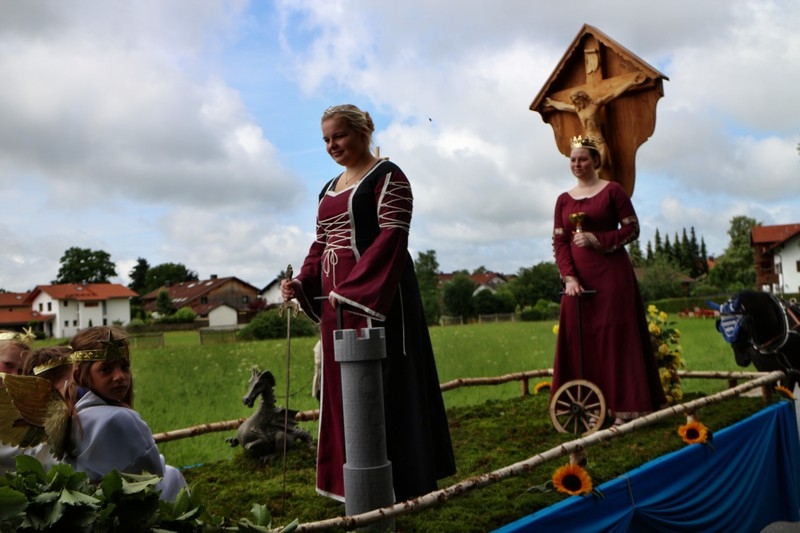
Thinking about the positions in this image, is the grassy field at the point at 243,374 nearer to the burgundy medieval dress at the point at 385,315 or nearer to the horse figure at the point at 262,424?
the horse figure at the point at 262,424

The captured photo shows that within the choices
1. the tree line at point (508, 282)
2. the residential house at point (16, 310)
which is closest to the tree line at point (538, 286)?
the tree line at point (508, 282)

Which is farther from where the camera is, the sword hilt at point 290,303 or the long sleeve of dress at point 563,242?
the long sleeve of dress at point 563,242

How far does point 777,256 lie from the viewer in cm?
5378

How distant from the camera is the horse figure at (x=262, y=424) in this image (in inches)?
169

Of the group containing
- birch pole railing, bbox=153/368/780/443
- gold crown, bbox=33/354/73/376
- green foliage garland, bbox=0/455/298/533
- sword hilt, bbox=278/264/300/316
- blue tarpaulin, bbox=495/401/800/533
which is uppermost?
sword hilt, bbox=278/264/300/316

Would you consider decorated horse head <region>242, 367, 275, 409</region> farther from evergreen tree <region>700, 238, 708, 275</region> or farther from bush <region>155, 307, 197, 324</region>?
evergreen tree <region>700, 238, 708, 275</region>

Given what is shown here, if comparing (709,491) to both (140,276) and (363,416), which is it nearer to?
(363,416)

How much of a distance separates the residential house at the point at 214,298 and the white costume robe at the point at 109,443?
46.0 metres

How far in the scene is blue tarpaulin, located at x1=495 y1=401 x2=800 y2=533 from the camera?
3.25 metres

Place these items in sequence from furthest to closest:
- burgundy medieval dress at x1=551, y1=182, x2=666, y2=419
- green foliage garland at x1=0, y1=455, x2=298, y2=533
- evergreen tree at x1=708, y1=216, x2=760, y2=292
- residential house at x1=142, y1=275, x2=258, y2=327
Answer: evergreen tree at x1=708, y1=216, x2=760, y2=292, residential house at x1=142, y1=275, x2=258, y2=327, burgundy medieval dress at x1=551, y1=182, x2=666, y2=419, green foliage garland at x1=0, y1=455, x2=298, y2=533

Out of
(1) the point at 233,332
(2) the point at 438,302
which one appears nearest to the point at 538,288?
(2) the point at 438,302

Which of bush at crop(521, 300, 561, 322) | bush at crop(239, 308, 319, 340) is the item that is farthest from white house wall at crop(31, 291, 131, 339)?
bush at crop(521, 300, 561, 322)

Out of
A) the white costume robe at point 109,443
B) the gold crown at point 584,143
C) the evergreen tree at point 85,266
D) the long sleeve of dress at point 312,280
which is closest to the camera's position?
the white costume robe at point 109,443

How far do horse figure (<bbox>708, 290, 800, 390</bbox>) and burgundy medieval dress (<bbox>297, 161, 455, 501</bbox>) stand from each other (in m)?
4.26
